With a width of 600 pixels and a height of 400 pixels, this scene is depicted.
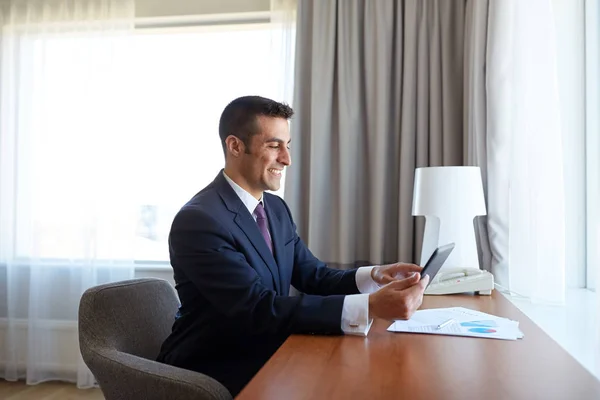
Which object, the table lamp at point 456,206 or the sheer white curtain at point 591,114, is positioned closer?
the sheer white curtain at point 591,114

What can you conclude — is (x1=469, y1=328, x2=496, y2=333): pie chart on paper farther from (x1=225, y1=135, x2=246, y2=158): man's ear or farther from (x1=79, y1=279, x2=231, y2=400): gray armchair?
(x1=225, y1=135, x2=246, y2=158): man's ear

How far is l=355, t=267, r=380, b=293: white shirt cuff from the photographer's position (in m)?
1.75

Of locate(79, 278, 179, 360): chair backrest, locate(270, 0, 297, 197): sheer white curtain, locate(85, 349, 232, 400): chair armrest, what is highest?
locate(270, 0, 297, 197): sheer white curtain

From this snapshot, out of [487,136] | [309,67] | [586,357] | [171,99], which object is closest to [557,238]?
[586,357]

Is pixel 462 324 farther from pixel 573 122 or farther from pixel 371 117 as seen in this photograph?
pixel 371 117

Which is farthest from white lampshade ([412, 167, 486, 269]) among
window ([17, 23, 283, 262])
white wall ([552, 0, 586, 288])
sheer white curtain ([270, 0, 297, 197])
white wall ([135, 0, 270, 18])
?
white wall ([135, 0, 270, 18])

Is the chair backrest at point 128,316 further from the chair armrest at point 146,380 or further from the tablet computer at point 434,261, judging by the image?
the tablet computer at point 434,261

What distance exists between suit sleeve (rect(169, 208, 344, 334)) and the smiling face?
28 cm

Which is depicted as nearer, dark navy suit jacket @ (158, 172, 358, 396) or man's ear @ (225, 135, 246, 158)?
dark navy suit jacket @ (158, 172, 358, 396)

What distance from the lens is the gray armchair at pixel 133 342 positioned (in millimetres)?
1262

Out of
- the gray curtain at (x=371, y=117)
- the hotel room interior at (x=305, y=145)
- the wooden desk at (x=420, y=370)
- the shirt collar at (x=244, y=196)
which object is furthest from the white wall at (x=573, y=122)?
the shirt collar at (x=244, y=196)

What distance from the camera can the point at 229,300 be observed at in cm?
137

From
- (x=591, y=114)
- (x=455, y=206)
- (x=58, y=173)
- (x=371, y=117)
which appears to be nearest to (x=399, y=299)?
(x=455, y=206)

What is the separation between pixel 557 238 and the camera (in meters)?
1.71
